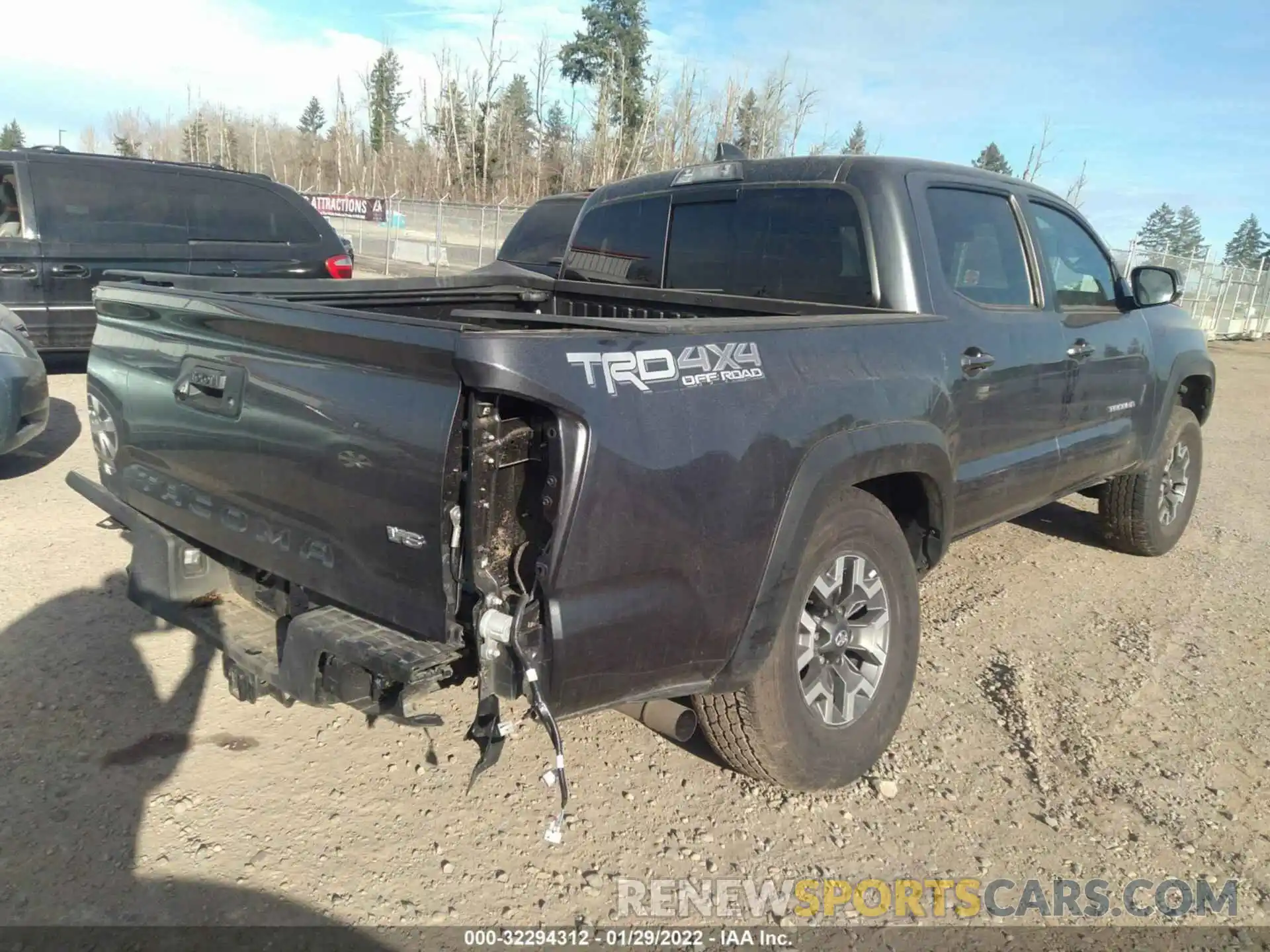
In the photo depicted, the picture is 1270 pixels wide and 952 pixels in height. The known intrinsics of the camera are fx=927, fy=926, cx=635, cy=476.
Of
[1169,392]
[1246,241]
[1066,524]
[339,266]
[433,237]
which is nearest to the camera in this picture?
[1169,392]

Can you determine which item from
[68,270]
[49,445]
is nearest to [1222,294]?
[68,270]

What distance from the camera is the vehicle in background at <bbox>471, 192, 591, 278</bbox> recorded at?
870 cm

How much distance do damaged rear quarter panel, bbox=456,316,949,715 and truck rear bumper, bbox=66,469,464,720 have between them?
368mm

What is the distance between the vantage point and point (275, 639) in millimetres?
2697

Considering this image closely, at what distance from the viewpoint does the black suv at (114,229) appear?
8031 millimetres

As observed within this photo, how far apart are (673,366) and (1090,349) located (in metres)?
2.84

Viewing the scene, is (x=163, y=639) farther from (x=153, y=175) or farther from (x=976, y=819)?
(x=153, y=175)

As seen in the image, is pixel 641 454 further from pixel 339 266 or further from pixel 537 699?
pixel 339 266

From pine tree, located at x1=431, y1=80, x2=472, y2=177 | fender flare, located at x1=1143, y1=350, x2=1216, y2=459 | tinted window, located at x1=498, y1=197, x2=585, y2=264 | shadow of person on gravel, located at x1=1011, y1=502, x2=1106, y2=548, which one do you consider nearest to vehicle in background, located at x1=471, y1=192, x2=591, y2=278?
tinted window, located at x1=498, y1=197, x2=585, y2=264

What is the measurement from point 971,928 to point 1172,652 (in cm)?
237

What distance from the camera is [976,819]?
296cm

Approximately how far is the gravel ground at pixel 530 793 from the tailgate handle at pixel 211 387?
1.19 metres

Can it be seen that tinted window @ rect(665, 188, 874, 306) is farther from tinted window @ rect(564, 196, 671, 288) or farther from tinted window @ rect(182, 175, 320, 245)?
tinted window @ rect(182, 175, 320, 245)

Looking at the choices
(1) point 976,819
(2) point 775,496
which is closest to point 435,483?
(2) point 775,496
